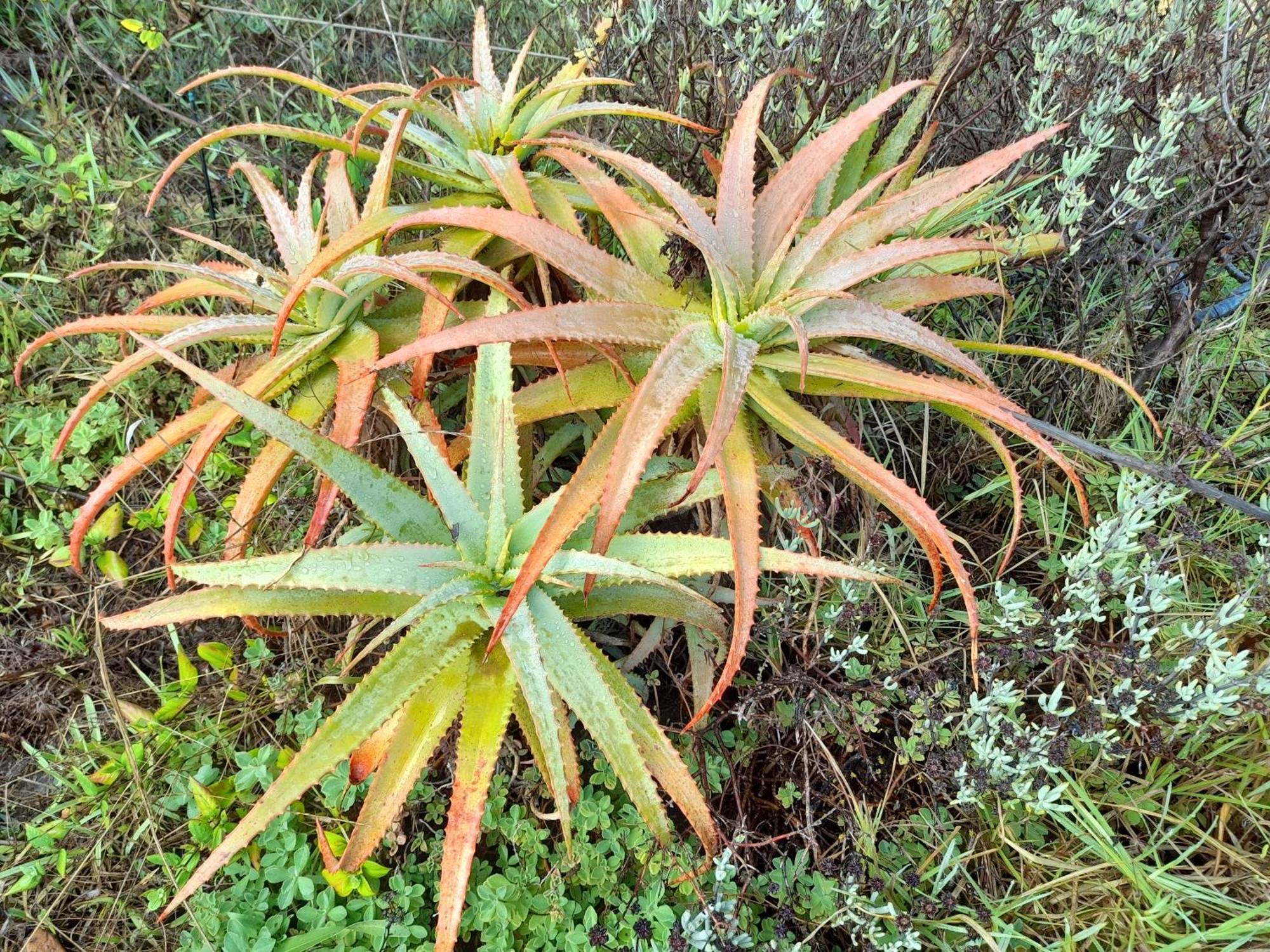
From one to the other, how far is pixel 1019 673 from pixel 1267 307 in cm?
131

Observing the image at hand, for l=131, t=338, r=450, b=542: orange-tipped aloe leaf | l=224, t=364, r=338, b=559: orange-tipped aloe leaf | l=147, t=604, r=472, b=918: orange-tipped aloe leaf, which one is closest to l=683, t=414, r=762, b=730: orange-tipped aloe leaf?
l=147, t=604, r=472, b=918: orange-tipped aloe leaf

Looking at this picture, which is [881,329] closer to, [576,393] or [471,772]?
[576,393]

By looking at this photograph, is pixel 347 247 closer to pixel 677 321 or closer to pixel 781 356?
pixel 677 321

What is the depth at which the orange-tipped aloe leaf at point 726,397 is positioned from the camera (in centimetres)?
106

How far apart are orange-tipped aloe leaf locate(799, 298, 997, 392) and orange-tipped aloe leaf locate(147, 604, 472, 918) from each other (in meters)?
0.74

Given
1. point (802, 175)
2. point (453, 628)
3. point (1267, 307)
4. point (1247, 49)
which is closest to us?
point (453, 628)

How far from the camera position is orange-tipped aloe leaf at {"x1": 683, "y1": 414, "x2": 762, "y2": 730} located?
1.13 meters

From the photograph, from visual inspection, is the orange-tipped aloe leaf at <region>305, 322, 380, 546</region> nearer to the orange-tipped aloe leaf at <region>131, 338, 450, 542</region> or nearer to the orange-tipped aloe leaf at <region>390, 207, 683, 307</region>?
the orange-tipped aloe leaf at <region>131, 338, 450, 542</region>

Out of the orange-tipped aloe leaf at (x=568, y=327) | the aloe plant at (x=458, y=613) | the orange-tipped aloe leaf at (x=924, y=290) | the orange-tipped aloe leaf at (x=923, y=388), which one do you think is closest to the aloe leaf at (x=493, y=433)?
the aloe plant at (x=458, y=613)

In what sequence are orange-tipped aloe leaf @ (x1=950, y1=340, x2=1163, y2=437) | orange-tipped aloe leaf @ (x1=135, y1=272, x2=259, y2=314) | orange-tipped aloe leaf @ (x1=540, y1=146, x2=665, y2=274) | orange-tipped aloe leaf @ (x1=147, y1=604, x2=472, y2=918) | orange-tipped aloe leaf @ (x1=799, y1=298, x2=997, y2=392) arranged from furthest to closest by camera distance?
orange-tipped aloe leaf @ (x1=135, y1=272, x2=259, y2=314) → orange-tipped aloe leaf @ (x1=540, y1=146, x2=665, y2=274) → orange-tipped aloe leaf @ (x1=950, y1=340, x2=1163, y2=437) → orange-tipped aloe leaf @ (x1=799, y1=298, x2=997, y2=392) → orange-tipped aloe leaf @ (x1=147, y1=604, x2=472, y2=918)

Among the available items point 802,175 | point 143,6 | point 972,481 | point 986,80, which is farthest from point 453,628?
point 143,6

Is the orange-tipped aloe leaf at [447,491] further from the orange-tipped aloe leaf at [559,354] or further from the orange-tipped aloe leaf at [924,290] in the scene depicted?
the orange-tipped aloe leaf at [924,290]

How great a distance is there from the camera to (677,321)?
134cm

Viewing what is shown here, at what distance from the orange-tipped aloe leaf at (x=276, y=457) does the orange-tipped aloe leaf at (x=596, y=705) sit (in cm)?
56
